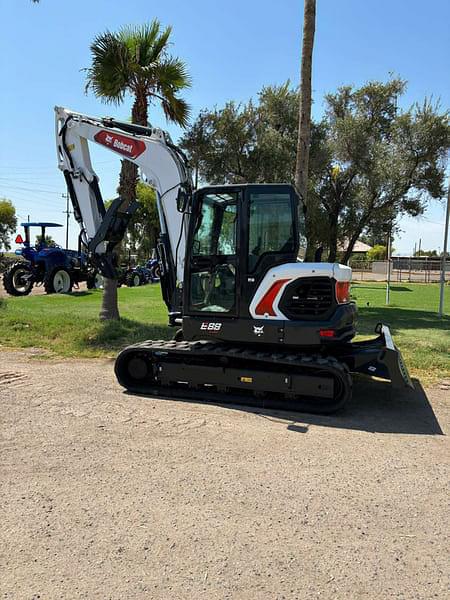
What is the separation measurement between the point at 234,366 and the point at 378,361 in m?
1.72

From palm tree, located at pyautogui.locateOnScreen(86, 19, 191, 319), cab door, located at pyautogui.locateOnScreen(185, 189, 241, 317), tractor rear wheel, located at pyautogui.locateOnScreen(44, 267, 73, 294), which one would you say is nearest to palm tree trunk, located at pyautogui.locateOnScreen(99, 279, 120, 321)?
palm tree, located at pyautogui.locateOnScreen(86, 19, 191, 319)

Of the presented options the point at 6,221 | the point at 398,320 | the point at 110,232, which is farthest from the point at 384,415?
the point at 6,221

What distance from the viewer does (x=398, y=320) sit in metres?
13.1

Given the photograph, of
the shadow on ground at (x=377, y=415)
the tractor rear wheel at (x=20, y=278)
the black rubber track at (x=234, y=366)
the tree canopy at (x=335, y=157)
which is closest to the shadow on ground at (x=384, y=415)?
the shadow on ground at (x=377, y=415)

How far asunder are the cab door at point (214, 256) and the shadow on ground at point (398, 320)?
550 cm

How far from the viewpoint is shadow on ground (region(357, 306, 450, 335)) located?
38.2 ft

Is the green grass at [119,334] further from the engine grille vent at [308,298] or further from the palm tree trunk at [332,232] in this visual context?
the palm tree trunk at [332,232]

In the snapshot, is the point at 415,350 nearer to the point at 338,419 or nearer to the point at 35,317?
the point at 338,419

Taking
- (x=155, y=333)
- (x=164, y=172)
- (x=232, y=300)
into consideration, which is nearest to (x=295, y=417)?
(x=232, y=300)

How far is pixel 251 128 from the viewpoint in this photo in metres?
16.8

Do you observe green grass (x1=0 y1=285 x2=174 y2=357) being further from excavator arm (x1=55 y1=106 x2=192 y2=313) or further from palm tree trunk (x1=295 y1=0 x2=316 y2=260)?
palm tree trunk (x1=295 y1=0 x2=316 y2=260)

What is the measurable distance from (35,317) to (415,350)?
788 cm

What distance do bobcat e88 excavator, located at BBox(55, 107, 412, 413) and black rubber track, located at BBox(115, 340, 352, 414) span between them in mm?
13

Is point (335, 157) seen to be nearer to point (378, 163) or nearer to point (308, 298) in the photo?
point (378, 163)
